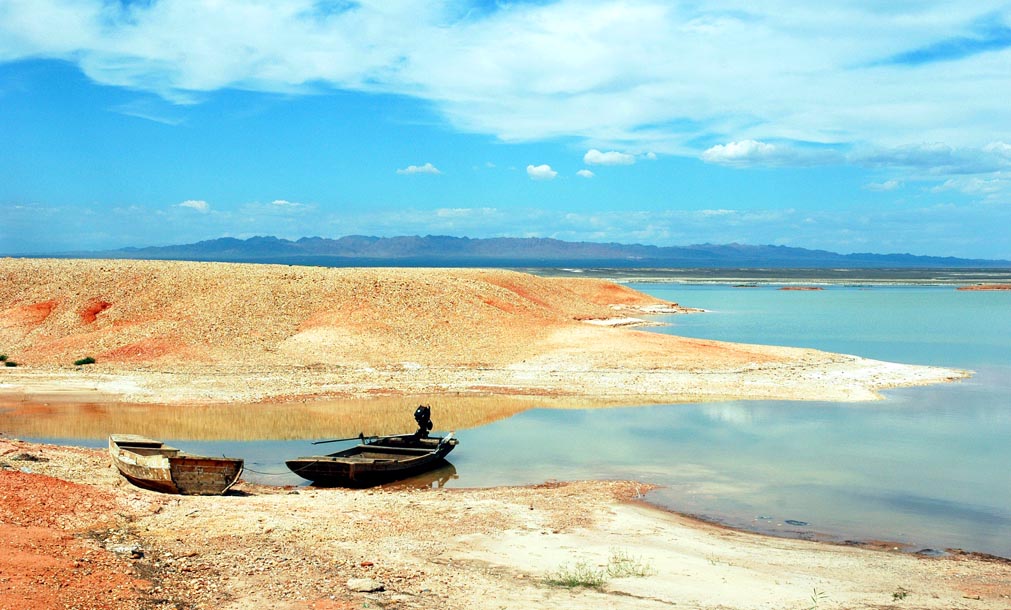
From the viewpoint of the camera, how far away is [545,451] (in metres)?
22.5

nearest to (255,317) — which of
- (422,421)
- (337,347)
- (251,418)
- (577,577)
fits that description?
(337,347)

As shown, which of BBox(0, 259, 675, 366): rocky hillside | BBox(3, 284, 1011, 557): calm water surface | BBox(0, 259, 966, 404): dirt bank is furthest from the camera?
BBox(0, 259, 675, 366): rocky hillside

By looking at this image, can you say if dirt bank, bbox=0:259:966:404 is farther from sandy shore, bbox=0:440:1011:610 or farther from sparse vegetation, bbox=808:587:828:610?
sparse vegetation, bbox=808:587:828:610

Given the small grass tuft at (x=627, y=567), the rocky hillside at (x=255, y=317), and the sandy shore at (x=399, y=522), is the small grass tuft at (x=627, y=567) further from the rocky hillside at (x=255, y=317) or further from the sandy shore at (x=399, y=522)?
the rocky hillside at (x=255, y=317)

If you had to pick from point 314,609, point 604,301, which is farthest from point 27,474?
point 604,301

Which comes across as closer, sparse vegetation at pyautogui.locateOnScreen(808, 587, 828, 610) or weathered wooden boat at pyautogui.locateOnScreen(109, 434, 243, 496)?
sparse vegetation at pyautogui.locateOnScreen(808, 587, 828, 610)

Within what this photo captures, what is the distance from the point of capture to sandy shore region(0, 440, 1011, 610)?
426 inches

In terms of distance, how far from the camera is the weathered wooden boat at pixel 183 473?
16.0 m

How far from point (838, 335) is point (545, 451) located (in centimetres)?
3432

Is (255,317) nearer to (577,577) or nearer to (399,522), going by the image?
(399,522)

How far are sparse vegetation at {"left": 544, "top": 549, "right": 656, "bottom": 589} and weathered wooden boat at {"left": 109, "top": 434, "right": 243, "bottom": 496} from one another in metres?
7.13

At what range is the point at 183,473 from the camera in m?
16.1

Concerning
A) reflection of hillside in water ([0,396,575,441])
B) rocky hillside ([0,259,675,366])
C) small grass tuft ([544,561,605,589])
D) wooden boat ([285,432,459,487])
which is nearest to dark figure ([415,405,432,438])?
wooden boat ([285,432,459,487])

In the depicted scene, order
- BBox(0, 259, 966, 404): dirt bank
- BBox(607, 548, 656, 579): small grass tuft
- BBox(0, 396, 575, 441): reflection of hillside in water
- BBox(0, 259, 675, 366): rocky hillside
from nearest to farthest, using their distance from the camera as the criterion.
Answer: BBox(607, 548, 656, 579): small grass tuft
BBox(0, 396, 575, 441): reflection of hillside in water
BBox(0, 259, 966, 404): dirt bank
BBox(0, 259, 675, 366): rocky hillside
